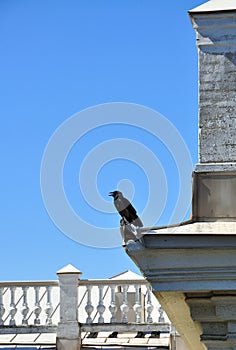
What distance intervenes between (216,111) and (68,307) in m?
7.99

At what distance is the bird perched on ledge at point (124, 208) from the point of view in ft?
26.2

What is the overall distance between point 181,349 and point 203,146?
24.3 feet

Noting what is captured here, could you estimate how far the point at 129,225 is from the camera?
319 inches

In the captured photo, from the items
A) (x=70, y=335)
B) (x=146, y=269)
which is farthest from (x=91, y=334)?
(x=146, y=269)

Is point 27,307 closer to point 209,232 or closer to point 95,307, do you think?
point 95,307

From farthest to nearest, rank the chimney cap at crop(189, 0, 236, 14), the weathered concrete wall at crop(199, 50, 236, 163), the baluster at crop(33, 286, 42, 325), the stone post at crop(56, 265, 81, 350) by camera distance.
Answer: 1. the baluster at crop(33, 286, 42, 325)
2. the stone post at crop(56, 265, 81, 350)
3. the chimney cap at crop(189, 0, 236, 14)
4. the weathered concrete wall at crop(199, 50, 236, 163)

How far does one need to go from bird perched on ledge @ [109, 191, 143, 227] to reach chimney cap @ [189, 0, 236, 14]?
94.3 inches

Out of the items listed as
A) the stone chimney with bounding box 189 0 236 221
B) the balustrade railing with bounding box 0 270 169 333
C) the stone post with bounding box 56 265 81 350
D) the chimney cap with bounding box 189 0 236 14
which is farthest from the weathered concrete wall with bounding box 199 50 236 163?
the stone post with bounding box 56 265 81 350

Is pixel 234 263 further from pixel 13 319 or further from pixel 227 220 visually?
pixel 13 319

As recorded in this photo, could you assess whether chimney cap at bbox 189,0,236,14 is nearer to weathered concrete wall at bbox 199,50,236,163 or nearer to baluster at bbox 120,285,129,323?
weathered concrete wall at bbox 199,50,236,163

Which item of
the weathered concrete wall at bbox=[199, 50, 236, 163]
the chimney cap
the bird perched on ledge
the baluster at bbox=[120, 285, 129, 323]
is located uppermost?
the baluster at bbox=[120, 285, 129, 323]

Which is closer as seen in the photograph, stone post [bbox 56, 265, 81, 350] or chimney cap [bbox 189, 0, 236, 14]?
chimney cap [bbox 189, 0, 236, 14]

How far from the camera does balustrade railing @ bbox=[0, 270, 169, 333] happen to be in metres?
17.1

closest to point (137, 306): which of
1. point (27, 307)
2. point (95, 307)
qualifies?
point (95, 307)
